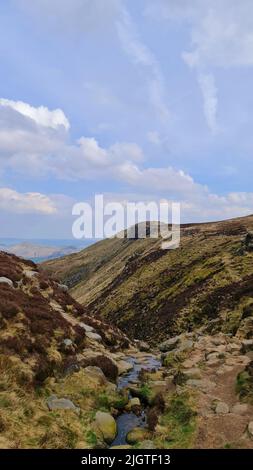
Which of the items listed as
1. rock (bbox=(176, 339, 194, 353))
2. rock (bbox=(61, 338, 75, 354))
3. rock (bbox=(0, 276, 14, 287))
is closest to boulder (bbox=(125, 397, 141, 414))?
rock (bbox=(61, 338, 75, 354))

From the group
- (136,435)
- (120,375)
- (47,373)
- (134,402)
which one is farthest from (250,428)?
(120,375)

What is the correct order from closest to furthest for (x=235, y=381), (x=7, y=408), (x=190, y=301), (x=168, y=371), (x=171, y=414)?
1. (x=7, y=408)
2. (x=171, y=414)
3. (x=235, y=381)
4. (x=168, y=371)
5. (x=190, y=301)

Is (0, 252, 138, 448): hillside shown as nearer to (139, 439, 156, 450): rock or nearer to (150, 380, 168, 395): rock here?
(139, 439, 156, 450): rock

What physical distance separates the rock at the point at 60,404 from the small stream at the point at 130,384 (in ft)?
6.80

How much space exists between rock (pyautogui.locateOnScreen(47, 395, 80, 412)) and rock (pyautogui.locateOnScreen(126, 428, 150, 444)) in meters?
2.49

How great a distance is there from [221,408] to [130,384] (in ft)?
20.2

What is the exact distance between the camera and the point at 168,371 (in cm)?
2353

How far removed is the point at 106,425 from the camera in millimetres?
14781

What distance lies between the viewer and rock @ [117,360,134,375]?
76.7 ft

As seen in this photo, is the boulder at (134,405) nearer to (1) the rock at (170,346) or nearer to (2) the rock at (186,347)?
(2) the rock at (186,347)

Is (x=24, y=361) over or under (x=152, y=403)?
over

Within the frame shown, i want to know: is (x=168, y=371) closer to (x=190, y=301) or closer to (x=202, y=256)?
(x=190, y=301)

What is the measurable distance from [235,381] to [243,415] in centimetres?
432
